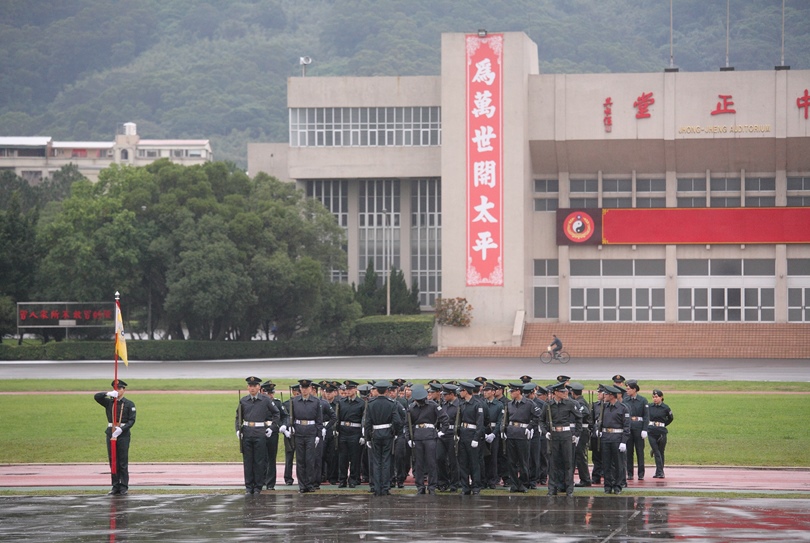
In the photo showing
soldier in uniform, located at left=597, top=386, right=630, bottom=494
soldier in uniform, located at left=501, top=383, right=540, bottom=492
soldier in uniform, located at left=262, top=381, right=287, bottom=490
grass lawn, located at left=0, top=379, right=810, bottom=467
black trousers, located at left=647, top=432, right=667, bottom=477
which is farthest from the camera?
grass lawn, located at left=0, top=379, right=810, bottom=467

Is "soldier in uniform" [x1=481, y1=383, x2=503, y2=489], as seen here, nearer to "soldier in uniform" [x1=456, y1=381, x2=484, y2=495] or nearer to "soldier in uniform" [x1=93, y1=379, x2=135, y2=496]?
"soldier in uniform" [x1=456, y1=381, x2=484, y2=495]

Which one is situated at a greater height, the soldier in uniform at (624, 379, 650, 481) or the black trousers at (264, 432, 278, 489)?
the soldier in uniform at (624, 379, 650, 481)

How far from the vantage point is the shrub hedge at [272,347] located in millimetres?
61781

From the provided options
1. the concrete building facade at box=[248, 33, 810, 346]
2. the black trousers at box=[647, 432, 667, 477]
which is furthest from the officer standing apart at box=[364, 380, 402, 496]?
the concrete building facade at box=[248, 33, 810, 346]

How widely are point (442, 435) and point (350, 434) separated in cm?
171

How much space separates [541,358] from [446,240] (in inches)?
413

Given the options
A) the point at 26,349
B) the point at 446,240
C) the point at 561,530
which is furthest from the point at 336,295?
the point at 561,530

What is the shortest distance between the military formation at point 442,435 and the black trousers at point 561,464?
0.06ft

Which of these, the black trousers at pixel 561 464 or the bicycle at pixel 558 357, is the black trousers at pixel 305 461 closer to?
the black trousers at pixel 561 464

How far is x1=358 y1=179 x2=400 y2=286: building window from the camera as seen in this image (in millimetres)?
79500

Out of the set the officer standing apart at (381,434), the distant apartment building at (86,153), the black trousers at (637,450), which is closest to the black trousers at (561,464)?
the black trousers at (637,450)

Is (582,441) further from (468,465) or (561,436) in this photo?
(468,465)

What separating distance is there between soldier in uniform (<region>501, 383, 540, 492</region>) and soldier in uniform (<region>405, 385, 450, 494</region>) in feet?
3.71

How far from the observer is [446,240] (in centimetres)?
6575
